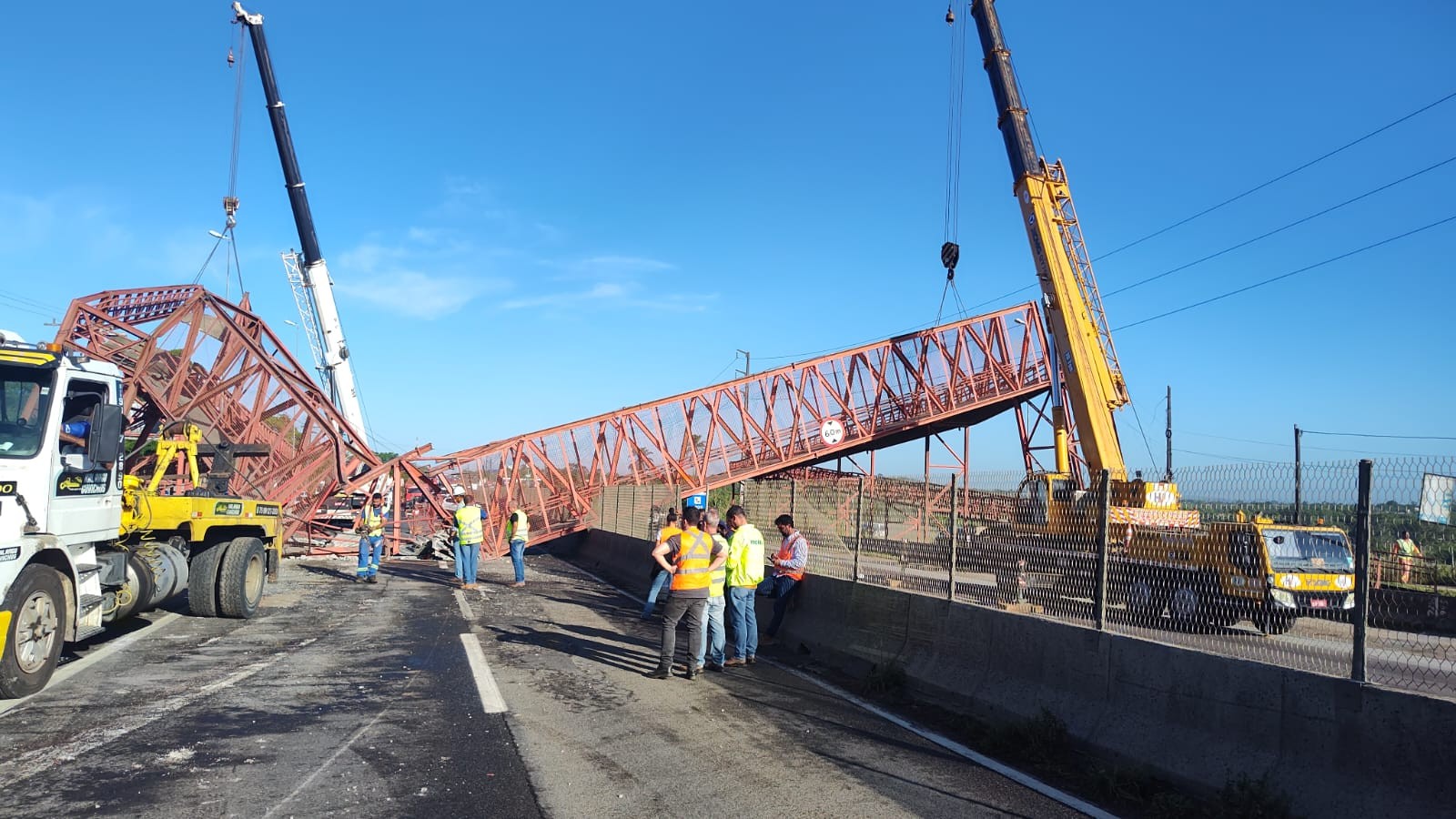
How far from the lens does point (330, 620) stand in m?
13.7

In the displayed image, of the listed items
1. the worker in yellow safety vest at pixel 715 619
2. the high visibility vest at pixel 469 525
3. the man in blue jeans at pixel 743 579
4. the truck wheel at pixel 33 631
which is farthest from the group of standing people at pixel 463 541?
the truck wheel at pixel 33 631

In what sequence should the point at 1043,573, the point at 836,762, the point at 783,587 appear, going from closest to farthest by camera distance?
the point at 836,762 < the point at 1043,573 < the point at 783,587

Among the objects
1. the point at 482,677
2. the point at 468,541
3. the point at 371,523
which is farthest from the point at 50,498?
the point at 371,523

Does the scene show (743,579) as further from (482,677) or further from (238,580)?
(238,580)

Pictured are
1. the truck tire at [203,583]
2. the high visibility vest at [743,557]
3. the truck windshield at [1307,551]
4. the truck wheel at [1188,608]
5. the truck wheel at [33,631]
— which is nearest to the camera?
the truck wheel at [1188,608]

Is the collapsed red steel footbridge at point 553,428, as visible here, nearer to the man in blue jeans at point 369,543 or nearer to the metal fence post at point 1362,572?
the man in blue jeans at point 369,543

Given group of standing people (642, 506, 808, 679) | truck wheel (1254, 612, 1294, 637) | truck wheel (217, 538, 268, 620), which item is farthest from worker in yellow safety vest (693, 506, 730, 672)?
truck wheel (217, 538, 268, 620)

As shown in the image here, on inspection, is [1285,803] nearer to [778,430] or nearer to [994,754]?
[994,754]

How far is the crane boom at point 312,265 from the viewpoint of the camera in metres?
35.3

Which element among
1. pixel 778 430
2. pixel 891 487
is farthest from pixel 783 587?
pixel 778 430

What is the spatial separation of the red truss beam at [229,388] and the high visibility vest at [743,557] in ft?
54.8

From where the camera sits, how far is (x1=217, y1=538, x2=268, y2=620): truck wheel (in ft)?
43.8

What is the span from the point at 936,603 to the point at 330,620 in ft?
28.4

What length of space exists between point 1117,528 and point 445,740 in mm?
7598
